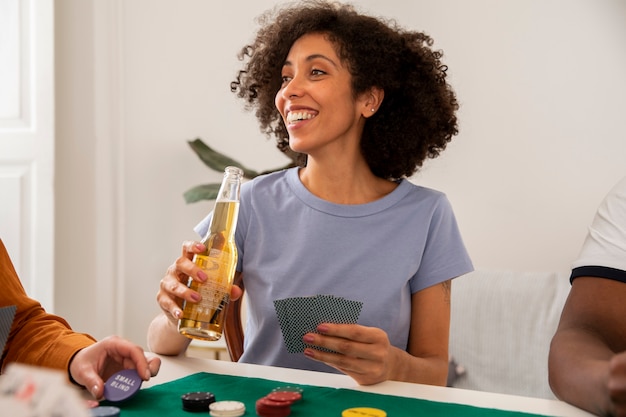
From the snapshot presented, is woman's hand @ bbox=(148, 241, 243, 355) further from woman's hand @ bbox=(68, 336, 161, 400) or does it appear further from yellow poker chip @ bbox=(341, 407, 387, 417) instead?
yellow poker chip @ bbox=(341, 407, 387, 417)

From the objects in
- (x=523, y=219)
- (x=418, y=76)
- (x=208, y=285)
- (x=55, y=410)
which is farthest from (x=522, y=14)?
(x=55, y=410)

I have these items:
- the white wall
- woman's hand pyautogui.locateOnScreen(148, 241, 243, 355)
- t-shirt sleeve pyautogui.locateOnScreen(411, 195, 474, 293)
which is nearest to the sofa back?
t-shirt sleeve pyautogui.locateOnScreen(411, 195, 474, 293)

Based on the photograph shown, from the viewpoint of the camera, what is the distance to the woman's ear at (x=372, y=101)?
5.61ft

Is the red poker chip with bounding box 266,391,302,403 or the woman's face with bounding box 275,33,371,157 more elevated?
the woman's face with bounding box 275,33,371,157

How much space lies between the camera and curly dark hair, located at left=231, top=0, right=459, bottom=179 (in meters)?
1.69

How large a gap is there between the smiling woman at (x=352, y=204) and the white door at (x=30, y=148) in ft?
5.52

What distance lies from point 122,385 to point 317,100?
2.62ft

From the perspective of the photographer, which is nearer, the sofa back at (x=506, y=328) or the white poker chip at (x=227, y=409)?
the white poker chip at (x=227, y=409)

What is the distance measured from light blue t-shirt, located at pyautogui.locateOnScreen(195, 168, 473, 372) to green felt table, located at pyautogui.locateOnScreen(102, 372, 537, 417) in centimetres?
39

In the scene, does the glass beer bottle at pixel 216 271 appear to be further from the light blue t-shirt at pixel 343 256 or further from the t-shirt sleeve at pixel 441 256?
the t-shirt sleeve at pixel 441 256

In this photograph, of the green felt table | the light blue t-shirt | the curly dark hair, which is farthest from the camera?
the curly dark hair

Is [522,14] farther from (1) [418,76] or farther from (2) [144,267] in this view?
(2) [144,267]

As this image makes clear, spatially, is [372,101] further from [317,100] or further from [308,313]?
[308,313]

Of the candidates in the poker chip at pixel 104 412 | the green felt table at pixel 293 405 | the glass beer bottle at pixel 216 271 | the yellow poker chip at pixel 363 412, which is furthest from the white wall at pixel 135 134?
the poker chip at pixel 104 412
